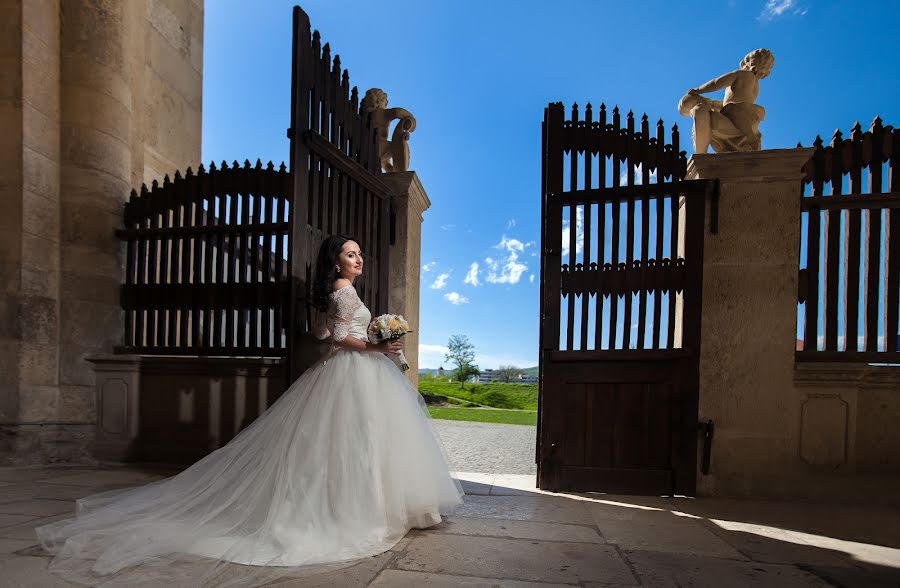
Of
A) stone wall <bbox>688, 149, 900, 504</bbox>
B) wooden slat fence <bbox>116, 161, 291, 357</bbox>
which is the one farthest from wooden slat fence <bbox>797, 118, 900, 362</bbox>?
wooden slat fence <bbox>116, 161, 291, 357</bbox>

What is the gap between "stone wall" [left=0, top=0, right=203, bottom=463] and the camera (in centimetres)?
538

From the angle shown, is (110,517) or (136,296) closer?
(110,517)

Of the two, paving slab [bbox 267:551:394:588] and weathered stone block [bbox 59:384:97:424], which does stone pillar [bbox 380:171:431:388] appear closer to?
paving slab [bbox 267:551:394:588]

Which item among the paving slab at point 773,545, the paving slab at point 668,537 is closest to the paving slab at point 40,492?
the paving slab at point 668,537

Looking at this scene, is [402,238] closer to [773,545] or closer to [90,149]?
[90,149]

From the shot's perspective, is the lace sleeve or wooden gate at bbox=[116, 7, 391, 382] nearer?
the lace sleeve

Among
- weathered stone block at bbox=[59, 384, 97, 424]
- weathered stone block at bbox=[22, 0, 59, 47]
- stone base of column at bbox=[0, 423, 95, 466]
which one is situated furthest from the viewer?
weathered stone block at bbox=[59, 384, 97, 424]

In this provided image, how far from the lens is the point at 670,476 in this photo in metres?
4.59

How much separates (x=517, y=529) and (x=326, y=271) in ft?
7.39

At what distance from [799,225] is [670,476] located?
249cm

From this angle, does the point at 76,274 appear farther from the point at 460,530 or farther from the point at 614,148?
the point at 614,148

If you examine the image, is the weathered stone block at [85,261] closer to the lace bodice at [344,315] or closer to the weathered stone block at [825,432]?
the lace bodice at [344,315]

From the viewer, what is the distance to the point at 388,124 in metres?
5.78

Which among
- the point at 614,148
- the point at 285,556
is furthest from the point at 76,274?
the point at 614,148
